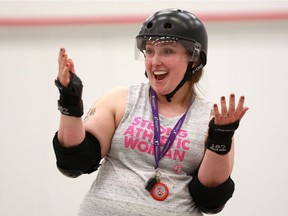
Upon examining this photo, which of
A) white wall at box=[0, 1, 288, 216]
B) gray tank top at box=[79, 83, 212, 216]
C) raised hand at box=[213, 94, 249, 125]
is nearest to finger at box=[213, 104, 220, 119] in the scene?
raised hand at box=[213, 94, 249, 125]

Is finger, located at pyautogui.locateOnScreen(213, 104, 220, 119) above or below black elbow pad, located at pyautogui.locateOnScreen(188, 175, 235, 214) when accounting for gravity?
above

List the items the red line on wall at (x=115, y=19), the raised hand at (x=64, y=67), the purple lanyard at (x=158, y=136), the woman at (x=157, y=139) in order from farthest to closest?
the red line on wall at (x=115, y=19) → the purple lanyard at (x=158, y=136) → the woman at (x=157, y=139) → the raised hand at (x=64, y=67)

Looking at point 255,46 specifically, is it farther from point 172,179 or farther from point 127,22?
point 172,179

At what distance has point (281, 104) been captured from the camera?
327cm

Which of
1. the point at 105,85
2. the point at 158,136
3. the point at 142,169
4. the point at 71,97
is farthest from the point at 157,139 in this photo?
the point at 105,85

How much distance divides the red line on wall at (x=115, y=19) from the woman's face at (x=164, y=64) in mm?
1388

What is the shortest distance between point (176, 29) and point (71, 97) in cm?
52

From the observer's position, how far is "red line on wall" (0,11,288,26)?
319cm

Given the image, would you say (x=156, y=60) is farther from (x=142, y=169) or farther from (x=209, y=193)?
(x=209, y=193)

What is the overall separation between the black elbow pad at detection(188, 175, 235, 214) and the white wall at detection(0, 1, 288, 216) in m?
1.45

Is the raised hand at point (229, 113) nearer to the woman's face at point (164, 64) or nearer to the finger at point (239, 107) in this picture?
the finger at point (239, 107)

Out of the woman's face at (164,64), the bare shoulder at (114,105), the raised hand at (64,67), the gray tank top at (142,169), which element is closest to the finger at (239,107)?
the gray tank top at (142,169)

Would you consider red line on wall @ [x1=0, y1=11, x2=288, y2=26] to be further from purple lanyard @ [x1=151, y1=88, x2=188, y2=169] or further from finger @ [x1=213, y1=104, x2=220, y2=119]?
finger @ [x1=213, y1=104, x2=220, y2=119]

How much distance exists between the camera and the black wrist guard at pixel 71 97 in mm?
1586
